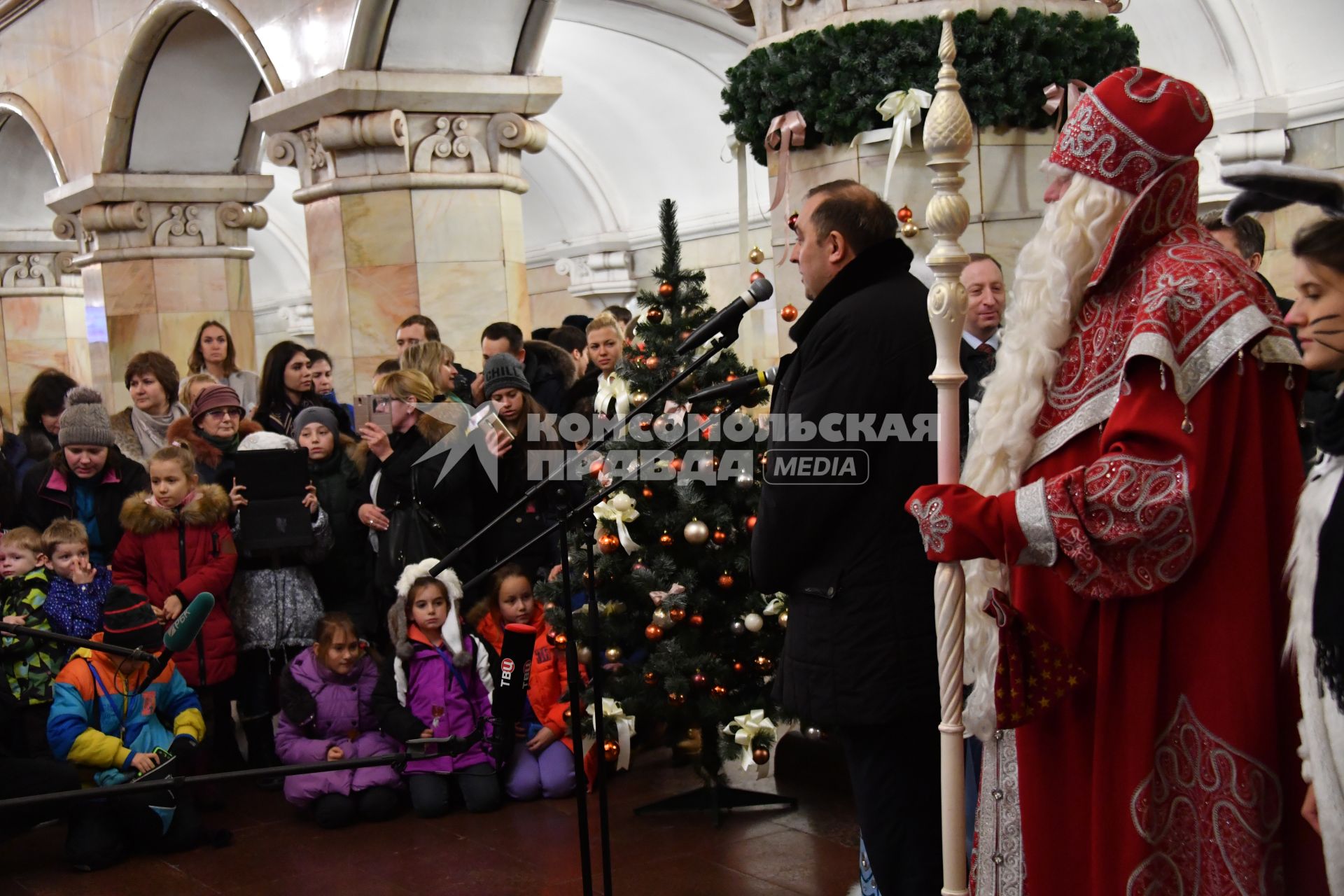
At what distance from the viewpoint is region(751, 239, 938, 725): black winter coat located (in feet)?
8.59

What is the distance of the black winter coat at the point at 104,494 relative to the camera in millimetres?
5438

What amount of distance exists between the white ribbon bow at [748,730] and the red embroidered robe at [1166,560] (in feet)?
6.38

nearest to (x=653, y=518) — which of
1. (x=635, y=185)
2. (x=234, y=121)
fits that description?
(x=234, y=121)

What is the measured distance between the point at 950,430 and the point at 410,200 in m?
5.36

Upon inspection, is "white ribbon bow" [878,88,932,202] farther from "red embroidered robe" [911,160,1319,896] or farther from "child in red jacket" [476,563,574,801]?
"red embroidered robe" [911,160,1319,896]

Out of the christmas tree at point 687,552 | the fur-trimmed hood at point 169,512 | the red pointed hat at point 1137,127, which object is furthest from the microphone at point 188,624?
the fur-trimmed hood at point 169,512

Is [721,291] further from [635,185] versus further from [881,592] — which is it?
[881,592]

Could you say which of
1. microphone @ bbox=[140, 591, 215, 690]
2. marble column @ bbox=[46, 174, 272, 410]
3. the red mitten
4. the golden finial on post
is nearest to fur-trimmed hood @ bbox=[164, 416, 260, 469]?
microphone @ bbox=[140, 591, 215, 690]

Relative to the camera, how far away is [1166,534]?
2.01m

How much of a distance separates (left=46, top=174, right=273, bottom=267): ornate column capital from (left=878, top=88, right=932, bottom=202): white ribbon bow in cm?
715

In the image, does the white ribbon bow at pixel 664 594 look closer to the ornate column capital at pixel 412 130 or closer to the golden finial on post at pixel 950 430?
the golden finial on post at pixel 950 430

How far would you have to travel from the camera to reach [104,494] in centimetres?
546

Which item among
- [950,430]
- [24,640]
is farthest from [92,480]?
[950,430]

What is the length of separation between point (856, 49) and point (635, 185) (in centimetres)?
952
